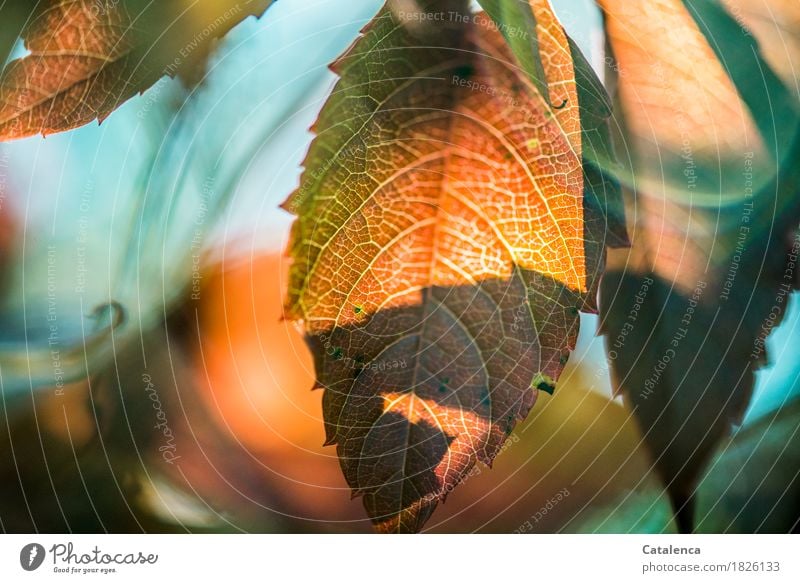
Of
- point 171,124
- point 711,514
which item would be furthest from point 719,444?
point 171,124

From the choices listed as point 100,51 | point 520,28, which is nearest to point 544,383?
point 520,28

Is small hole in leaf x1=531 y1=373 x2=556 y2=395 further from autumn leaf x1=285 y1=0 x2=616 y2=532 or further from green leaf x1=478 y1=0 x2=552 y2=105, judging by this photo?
green leaf x1=478 y1=0 x2=552 y2=105

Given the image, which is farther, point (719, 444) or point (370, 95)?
point (719, 444)

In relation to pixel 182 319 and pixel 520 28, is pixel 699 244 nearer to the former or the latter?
pixel 520 28

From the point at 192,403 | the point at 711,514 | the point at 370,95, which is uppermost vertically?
the point at 370,95

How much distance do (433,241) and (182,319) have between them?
20 cm

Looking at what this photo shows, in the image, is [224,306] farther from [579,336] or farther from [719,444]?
[719,444]

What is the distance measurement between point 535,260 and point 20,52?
406mm

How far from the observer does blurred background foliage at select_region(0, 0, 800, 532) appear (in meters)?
0.45

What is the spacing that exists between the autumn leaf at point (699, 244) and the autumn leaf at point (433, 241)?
0.23ft

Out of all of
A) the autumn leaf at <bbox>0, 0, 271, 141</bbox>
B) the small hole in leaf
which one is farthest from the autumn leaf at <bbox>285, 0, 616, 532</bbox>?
the autumn leaf at <bbox>0, 0, 271, 141</bbox>

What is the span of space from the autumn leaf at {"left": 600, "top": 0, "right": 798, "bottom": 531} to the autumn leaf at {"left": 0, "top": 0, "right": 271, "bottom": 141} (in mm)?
329

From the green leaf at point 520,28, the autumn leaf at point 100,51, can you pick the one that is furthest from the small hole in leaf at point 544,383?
the autumn leaf at point 100,51

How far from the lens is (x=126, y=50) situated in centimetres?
43
